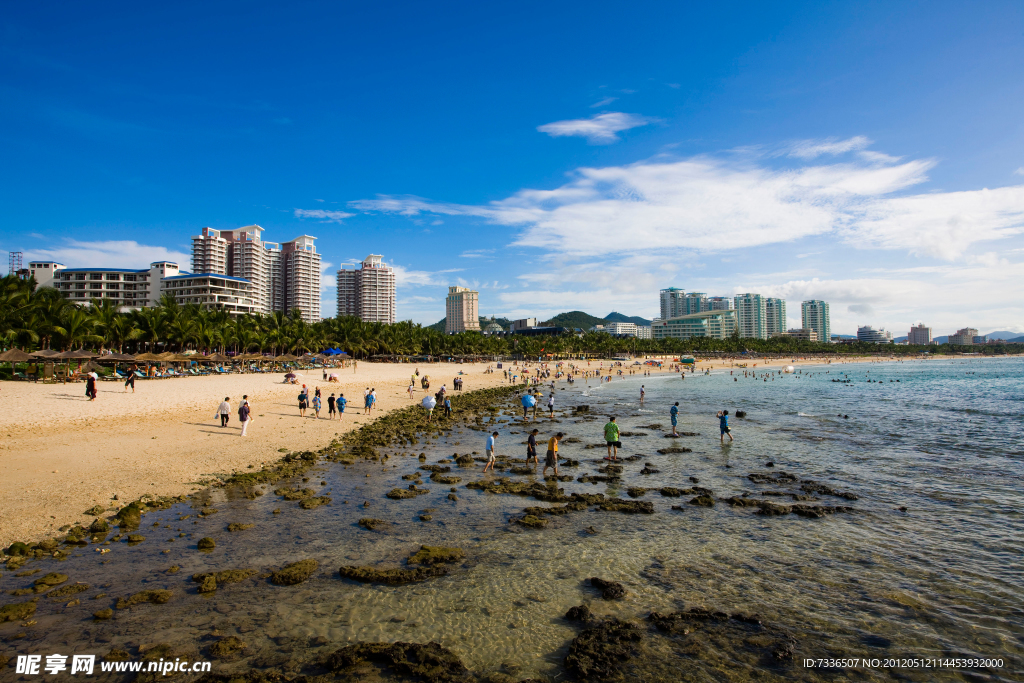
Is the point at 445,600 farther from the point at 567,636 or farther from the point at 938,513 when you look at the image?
the point at 938,513

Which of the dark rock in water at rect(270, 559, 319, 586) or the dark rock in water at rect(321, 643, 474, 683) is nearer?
the dark rock in water at rect(321, 643, 474, 683)

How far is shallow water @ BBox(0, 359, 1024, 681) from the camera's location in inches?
298

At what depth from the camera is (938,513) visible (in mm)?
14391

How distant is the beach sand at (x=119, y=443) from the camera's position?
13.0m

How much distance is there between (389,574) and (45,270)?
152 meters

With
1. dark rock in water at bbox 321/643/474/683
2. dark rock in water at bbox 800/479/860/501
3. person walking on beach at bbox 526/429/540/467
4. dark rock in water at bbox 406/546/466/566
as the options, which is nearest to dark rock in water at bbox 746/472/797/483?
dark rock in water at bbox 800/479/860/501

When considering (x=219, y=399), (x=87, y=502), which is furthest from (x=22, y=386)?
(x=87, y=502)

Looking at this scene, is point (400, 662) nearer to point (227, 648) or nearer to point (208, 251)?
point (227, 648)

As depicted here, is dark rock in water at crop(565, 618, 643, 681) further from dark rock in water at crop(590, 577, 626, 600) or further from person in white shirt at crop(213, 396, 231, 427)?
person in white shirt at crop(213, 396, 231, 427)

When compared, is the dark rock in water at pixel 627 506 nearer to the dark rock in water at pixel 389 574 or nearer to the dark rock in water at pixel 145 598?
the dark rock in water at pixel 389 574

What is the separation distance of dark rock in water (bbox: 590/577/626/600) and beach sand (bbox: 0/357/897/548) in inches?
474

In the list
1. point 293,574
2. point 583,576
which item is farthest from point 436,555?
point 583,576

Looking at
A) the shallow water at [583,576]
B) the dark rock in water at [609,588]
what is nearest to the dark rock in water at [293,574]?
the shallow water at [583,576]

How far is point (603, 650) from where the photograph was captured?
24.7ft
